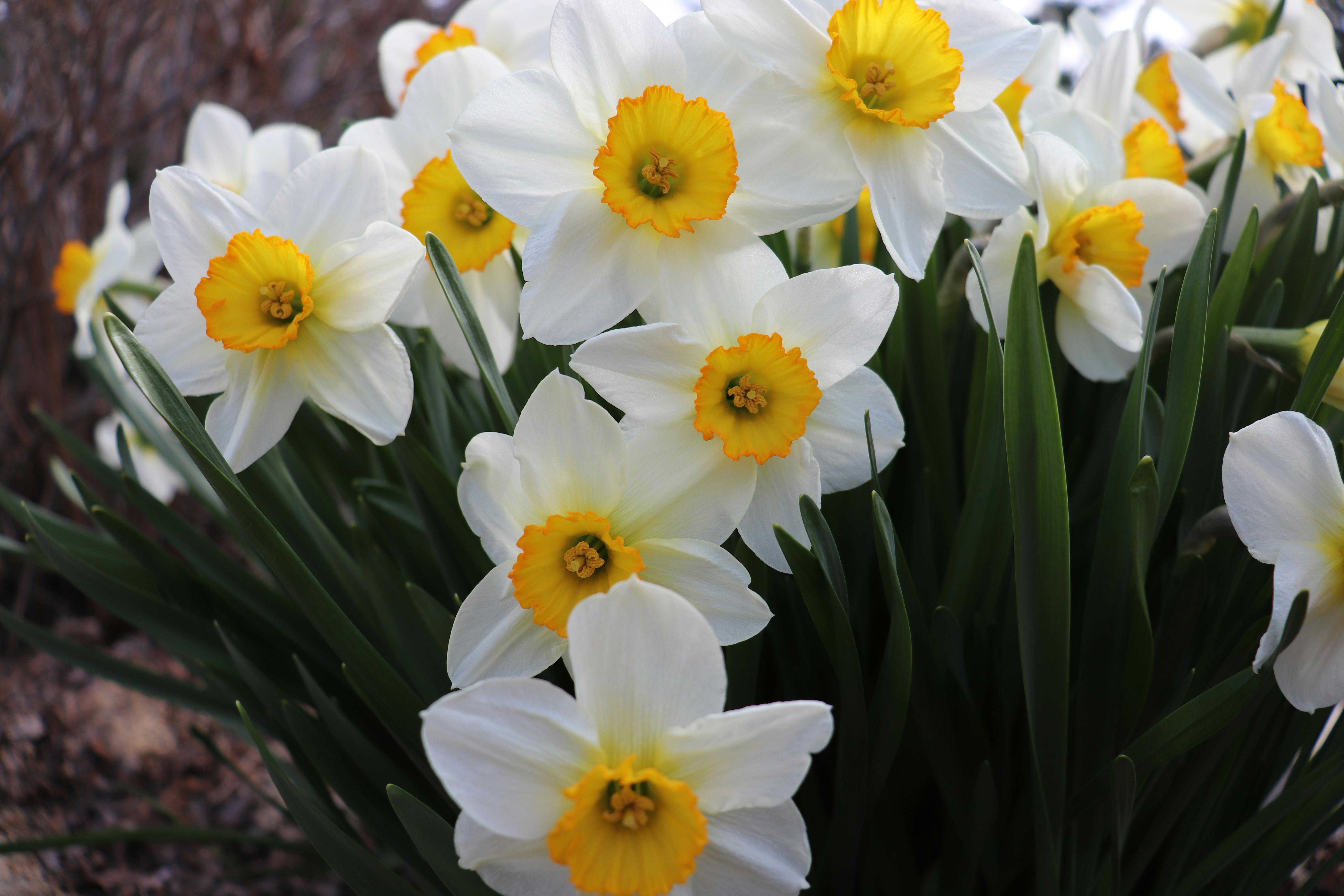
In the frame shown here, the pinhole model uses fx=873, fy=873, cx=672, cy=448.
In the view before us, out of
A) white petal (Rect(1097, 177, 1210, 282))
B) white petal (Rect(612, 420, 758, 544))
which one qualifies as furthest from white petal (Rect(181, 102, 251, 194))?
white petal (Rect(1097, 177, 1210, 282))

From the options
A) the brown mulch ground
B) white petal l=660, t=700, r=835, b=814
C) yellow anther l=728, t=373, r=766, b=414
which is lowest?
the brown mulch ground

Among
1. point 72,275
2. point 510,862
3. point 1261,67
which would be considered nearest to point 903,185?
point 510,862

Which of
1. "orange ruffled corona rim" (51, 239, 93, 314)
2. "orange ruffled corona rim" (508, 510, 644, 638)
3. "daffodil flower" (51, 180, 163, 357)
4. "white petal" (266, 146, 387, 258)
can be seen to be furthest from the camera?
"orange ruffled corona rim" (51, 239, 93, 314)

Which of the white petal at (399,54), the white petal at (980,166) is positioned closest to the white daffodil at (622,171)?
the white petal at (980,166)

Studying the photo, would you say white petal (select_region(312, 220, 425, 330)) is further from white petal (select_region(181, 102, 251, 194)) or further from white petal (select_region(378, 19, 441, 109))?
white petal (select_region(181, 102, 251, 194))

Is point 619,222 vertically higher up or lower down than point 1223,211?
higher up

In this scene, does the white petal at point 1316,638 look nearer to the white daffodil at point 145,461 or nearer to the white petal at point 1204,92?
the white petal at point 1204,92

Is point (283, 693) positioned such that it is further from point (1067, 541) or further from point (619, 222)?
point (1067, 541)

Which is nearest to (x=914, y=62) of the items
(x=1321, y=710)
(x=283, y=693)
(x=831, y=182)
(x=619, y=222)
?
(x=831, y=182)
